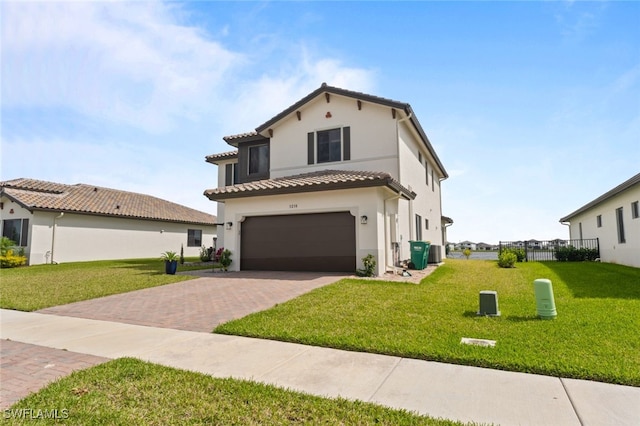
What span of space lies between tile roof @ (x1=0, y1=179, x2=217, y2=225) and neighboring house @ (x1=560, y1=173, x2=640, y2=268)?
30051mm

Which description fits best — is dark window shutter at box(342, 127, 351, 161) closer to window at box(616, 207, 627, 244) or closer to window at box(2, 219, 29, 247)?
window at box(616, 207, 627, 244)

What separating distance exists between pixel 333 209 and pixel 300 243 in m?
2.12

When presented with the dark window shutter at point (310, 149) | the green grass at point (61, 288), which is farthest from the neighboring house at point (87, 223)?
the dark window shutter at point (310, 149)

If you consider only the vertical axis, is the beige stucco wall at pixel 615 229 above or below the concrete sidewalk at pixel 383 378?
above

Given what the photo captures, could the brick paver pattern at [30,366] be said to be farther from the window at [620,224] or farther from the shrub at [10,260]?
the window at [620,224]

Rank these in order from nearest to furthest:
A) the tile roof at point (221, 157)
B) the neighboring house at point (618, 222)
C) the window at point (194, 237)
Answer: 1. the neighboring house at point (618, 222)
2. the tile roof at point (221, 157)
3. the window at point (194, 237)

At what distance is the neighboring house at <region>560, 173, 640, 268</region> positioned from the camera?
47.3 ft

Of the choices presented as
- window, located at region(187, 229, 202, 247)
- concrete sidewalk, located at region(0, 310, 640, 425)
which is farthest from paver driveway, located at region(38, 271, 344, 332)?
window, located at region(187, 229, 202, 247)

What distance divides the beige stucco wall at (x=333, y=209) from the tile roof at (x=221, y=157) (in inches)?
329

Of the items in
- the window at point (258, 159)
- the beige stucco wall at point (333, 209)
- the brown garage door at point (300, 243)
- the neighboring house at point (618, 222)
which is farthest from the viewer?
the window at point (258, 159)

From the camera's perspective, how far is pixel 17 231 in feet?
69.9

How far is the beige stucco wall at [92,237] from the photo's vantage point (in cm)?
2077

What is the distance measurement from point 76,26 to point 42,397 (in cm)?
1018

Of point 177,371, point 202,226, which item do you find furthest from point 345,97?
point 202,226
